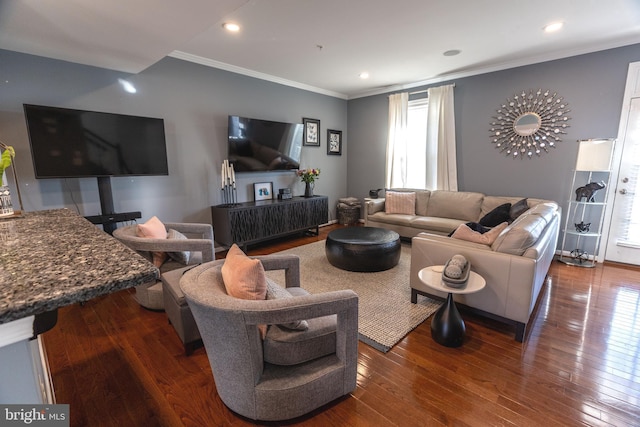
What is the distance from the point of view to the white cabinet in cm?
347

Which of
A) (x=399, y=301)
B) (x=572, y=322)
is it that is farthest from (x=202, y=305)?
(x=572, y=322)

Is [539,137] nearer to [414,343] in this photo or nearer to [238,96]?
[414,343]

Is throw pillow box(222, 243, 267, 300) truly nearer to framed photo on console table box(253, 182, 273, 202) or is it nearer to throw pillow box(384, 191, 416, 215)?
framed photo on console table box(253, 182, 273, 202)

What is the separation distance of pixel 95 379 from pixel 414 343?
217 centimetres

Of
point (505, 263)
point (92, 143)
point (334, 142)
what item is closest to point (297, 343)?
point (505, 263)

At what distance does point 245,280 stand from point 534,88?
4.74 m

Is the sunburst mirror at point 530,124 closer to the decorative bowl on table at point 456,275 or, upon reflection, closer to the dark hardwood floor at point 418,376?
the dark hardwood floor at point 418,376

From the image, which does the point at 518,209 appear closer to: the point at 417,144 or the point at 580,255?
the point at 580,255

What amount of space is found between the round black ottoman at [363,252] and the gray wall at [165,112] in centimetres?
195

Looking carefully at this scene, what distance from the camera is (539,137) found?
4.09 meters

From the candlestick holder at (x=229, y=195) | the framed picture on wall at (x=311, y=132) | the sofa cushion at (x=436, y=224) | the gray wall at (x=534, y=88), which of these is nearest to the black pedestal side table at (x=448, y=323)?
the sofa cushion at (x=436, y=224)

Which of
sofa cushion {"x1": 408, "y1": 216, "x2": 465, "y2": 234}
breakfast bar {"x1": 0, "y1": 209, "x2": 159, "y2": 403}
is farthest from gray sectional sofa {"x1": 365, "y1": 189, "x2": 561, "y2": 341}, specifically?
breakfast bar {"x1": 0, "y1": 209, "x2": 159, "y2": 403}

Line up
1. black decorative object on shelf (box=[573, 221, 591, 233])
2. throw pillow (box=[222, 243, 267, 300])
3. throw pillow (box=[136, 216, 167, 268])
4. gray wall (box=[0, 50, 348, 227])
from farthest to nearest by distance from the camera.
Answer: black decorative object on shelf (box=[573, 221, 591, 233]), gray wall (box=[0, 50, 348, 227]), throw pillow (box=[136, 216, 167, 268]), throw pillow (box=[222, 243, 267, 300])

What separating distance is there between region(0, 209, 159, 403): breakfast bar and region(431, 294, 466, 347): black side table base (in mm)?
2027
